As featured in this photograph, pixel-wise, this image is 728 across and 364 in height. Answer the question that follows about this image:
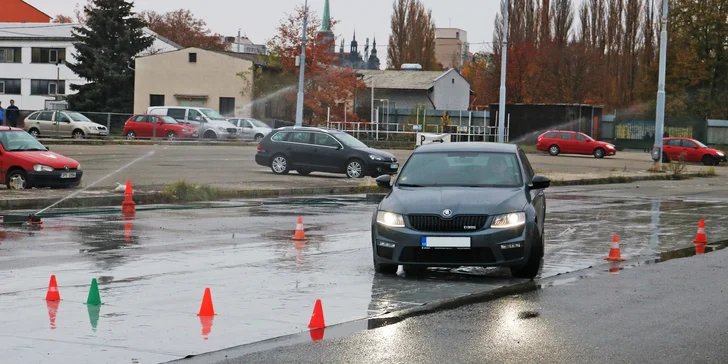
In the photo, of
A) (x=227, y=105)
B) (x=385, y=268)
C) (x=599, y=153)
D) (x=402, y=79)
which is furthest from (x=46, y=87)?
(x=385, y=268)

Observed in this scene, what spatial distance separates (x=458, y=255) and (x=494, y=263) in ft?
1.29

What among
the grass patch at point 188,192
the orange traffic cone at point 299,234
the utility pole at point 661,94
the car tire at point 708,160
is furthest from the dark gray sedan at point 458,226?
the car tire at point 708,160

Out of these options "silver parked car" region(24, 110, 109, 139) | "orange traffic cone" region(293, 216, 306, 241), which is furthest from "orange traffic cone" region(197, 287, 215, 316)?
"silver parked car" region(24, 110, 109, 139)

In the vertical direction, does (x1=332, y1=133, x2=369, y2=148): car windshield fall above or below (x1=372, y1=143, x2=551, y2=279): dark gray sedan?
above

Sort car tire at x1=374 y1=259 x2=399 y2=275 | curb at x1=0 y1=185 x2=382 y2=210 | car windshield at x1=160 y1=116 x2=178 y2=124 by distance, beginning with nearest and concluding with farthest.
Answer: car tire at x1=374 y1=259 x2=399 y2=275 → curb at x1=0 y1=185 x2=382 y2=210 → car windshield at x1=160 y1=116 x2=178 y2=124

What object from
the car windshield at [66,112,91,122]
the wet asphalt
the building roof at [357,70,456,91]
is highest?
the building roof at [357,70,456,91]

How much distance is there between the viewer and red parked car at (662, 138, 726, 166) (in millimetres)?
56031

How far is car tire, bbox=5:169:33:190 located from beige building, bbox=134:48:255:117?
49229 mm

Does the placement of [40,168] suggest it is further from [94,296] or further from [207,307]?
[207,307]

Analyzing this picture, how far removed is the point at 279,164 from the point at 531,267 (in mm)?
22251

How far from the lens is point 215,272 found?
41.5ft

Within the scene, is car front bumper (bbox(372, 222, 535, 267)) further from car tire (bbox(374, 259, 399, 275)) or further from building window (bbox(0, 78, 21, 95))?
building window (bbox(0, 78, 21, 95))

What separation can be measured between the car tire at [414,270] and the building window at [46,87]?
273 feet

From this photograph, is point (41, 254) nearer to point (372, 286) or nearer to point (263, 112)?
point (372, 286)
